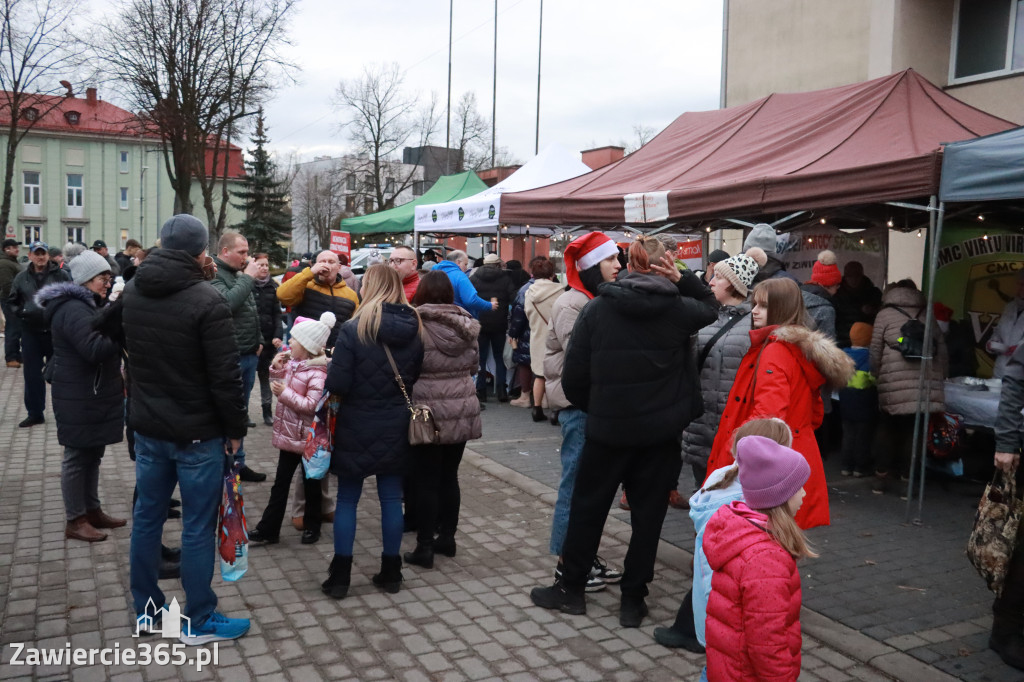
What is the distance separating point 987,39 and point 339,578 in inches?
480

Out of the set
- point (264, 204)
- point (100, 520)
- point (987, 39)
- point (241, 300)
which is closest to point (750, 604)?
point (100, 520)

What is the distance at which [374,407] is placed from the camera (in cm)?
463

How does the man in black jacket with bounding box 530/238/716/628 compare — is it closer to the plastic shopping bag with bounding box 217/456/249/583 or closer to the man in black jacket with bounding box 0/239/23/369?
the plastic shopping bag with bounding box 217/456/249/583

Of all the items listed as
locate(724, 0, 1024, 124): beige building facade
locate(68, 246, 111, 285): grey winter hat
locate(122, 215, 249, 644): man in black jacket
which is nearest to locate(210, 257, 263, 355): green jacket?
locate(68, 246, 111, 285): grey winter hat

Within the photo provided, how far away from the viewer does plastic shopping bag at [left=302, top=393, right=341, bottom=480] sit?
15.6 ft

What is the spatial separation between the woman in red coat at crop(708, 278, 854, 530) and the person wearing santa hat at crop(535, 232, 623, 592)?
84 centimetres

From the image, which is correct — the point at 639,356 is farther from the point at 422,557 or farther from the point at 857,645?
the point at 422,557

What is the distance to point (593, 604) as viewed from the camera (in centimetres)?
472

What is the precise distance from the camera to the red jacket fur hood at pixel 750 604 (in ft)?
8.34

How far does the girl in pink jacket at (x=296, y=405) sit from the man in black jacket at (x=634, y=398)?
5.46 ft

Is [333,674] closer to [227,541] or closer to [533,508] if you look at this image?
[227,541]

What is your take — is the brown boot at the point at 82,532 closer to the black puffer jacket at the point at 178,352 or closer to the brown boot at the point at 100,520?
the brown boot at the point at 100,520

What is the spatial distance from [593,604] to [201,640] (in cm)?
205

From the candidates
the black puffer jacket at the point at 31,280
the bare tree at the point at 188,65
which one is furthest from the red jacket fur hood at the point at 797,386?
the bare tree at the point at 188,65
